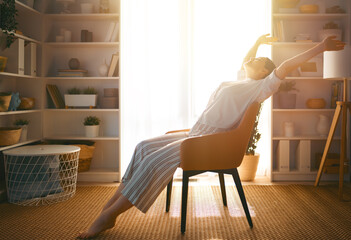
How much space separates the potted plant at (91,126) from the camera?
3.82m

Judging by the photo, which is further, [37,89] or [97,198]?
[37,89]

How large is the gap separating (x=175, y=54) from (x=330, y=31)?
165 cm

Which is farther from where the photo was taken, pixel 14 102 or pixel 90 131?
pixel 90 131

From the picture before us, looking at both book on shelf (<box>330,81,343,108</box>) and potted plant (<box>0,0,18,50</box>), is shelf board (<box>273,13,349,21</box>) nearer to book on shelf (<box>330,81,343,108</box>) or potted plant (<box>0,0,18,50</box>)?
book on shelf (<box>330,81,343,108</box>)

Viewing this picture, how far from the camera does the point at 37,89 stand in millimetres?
3793

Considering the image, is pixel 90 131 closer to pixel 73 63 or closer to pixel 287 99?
pixel 73 63

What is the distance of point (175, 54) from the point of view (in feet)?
13.2

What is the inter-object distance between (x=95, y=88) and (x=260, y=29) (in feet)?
6.38

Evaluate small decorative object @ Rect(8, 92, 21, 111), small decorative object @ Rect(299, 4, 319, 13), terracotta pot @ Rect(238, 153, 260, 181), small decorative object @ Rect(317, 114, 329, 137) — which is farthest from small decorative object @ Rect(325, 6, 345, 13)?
small decorative object @ Rect(8, 92, 21, 111)

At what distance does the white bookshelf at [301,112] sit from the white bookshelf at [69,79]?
1.74 m

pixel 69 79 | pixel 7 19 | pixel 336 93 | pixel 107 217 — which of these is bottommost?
pixel 107 217

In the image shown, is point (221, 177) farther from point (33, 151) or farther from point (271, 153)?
point (33, 151)

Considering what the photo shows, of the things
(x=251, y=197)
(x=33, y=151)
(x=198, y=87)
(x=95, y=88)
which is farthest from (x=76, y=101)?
(x=251, y=197)

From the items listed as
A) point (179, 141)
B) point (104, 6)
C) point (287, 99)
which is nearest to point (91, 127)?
point (104, 6)
